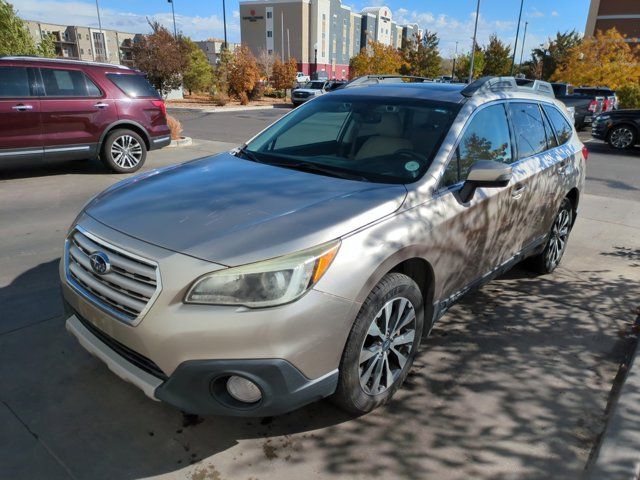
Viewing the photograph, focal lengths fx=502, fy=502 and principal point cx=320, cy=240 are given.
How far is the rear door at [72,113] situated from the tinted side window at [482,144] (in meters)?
6.98

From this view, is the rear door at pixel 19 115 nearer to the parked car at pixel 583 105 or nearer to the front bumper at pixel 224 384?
the front bumper at pixel 224 384

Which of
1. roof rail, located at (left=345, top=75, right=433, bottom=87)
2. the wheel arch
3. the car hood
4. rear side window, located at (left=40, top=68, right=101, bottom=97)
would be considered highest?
roof rail, located at (left=345, top=75, right=433, bottom=87)

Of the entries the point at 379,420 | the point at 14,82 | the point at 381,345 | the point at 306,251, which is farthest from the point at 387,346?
the point at 14,82

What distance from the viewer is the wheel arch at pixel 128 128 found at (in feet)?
28.2

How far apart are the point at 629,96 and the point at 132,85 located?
24982 millimetres

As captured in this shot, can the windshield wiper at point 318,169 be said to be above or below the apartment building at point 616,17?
below

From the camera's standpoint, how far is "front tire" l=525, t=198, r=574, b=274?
187 inches

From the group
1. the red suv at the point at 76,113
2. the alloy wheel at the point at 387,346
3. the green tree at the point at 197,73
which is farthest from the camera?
the green tree at the point at 197,73

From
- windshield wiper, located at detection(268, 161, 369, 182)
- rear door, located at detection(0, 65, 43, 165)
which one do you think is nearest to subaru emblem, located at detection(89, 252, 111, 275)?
windshield wiper, located at detection(268, 161, 369, 182)

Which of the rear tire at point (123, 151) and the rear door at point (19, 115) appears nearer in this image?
the rear door at point (19, 115)

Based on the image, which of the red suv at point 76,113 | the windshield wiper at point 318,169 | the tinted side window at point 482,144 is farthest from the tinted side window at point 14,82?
the tinted side window at point 482,144

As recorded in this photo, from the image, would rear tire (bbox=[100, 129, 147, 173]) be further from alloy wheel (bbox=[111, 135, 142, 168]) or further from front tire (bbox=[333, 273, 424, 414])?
front tire (bbox=[333, 273, 424, 414])

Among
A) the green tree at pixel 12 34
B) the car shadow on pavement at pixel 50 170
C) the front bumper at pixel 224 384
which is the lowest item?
the car shadow on pavement at pixel 50 170

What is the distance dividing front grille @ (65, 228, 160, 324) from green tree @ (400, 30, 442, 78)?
170ft
